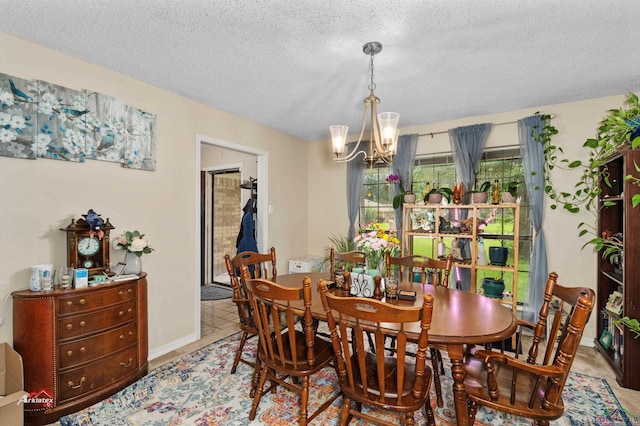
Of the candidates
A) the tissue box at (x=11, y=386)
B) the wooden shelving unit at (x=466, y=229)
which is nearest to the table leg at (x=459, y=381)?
the wooden shelving unit at (x=466, y=229)

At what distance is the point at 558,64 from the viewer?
8.08 ft

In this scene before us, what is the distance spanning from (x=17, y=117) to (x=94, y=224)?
0.86 meters

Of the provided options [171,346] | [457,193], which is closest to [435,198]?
[457,193]

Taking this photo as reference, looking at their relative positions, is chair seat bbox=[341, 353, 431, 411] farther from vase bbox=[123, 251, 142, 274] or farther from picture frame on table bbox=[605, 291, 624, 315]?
picture frame on table bbox=[605, 291, 624, 315]

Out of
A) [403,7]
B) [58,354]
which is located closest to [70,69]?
[58,354]

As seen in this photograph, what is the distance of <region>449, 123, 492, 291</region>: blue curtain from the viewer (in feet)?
12.0

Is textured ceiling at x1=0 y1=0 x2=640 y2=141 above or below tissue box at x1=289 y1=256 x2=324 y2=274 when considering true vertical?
above

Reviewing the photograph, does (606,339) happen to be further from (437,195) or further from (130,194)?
(130,194)

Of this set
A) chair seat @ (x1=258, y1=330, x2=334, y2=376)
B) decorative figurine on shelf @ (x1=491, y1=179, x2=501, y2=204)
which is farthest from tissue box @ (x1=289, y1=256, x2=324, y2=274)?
decorative figurine on shelf @ (x1=491, y1=179, x2=501, y2=204)

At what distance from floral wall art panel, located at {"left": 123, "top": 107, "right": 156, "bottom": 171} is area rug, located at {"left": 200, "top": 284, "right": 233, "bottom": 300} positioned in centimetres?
265

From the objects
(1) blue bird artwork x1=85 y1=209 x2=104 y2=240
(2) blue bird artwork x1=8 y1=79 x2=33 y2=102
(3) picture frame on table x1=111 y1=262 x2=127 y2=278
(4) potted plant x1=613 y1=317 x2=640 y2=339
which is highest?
(2) blue bird artwork x1=8 y1=79 x2=33 y2=102

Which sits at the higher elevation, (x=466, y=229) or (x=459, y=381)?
(x=466, y=229)

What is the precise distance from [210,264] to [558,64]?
5631mm

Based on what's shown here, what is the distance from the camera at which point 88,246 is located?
2283 mm
